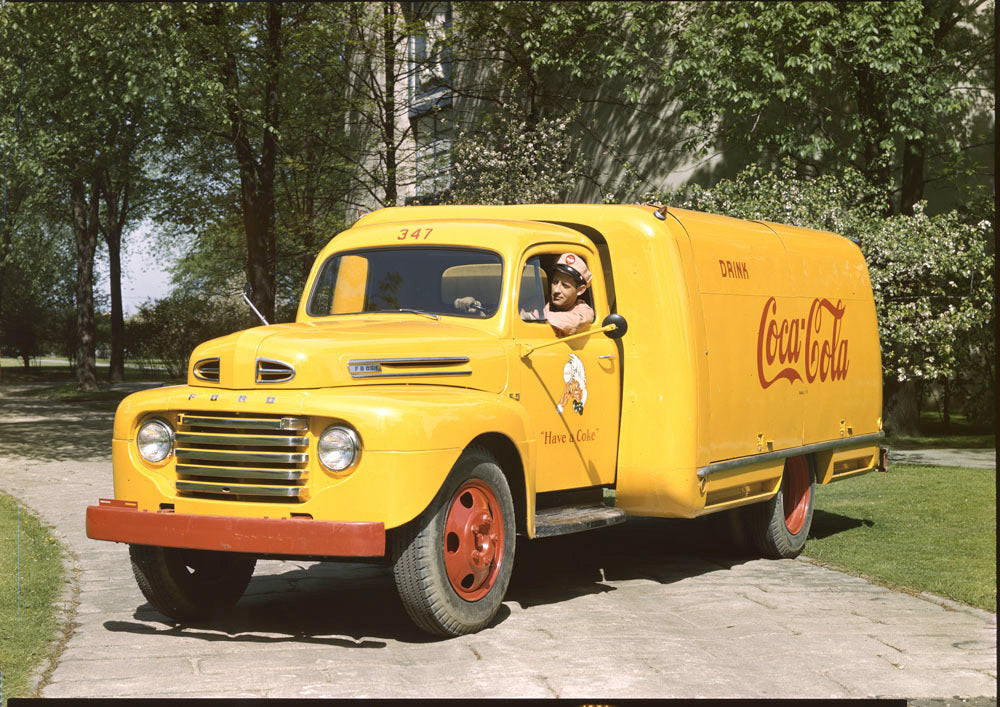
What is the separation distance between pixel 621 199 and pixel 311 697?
2012cm

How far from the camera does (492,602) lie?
7.11 m

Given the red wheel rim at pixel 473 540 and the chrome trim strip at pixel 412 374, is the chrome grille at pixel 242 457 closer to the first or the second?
the chrome trim strip at pixel 412 374

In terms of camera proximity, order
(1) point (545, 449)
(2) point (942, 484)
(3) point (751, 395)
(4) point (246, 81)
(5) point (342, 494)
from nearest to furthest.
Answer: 1. (5) point (342, 494)
2. (1) point (545, 449)
3. (3) point (751, 395)
4. (2) point (942, 484)
5. (4) point (246, 81)

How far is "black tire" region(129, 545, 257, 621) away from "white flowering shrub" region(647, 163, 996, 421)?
1133 cm

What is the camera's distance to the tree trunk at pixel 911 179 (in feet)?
70.9

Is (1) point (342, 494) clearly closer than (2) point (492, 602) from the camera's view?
Yes

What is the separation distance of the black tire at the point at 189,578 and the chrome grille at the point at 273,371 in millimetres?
1191

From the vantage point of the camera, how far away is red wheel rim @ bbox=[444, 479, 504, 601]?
6898mm

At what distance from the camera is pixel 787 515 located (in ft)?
34.7

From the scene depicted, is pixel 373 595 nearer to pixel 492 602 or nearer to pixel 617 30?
pixel 492 602

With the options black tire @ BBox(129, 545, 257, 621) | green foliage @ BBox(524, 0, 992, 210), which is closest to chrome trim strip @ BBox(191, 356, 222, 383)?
black tire @ BBox(129, 545, 257, 621)

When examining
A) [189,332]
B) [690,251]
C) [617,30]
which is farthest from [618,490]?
[189,332]

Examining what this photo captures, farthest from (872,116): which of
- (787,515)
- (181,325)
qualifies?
(181,325)

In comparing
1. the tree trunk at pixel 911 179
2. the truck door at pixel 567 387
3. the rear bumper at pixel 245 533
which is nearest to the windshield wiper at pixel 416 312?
the truck door at pixel 567 387
